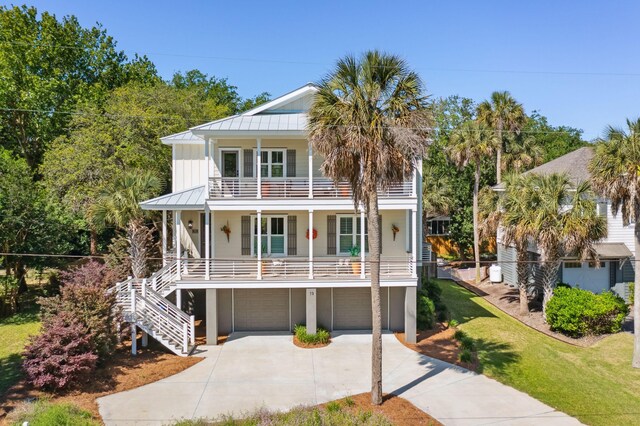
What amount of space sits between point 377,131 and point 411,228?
8.38m

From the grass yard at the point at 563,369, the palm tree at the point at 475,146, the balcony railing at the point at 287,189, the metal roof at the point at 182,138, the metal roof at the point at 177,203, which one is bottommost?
the grass yard at the point at 563,369

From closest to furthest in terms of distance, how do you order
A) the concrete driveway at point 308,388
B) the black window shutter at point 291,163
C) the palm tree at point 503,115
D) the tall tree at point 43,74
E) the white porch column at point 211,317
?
the concrete driveway at point 308,388 → the white porch column at point 211,317 → the black window shutter at point 291,163 → the tall tree at point 43,74 → the palm tree at point 503,115

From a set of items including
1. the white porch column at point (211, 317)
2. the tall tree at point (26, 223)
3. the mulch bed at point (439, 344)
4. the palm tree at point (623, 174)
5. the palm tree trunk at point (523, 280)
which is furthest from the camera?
the palm tree trunk at point (523, 280)

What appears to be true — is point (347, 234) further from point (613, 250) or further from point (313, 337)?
point (613, 250)

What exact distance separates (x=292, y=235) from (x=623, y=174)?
42.9ft

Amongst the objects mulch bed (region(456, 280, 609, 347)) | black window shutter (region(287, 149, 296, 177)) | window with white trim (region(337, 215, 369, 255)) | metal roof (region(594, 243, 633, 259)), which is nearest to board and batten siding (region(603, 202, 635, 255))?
metal roof (region(594, 243, 633, 259))

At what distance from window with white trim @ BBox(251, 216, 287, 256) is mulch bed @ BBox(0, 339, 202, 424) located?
5.63m

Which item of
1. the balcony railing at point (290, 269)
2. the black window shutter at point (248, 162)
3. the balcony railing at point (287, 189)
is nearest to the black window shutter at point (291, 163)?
the balcony railing at point (287, 189)

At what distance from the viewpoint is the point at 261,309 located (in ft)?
63.5

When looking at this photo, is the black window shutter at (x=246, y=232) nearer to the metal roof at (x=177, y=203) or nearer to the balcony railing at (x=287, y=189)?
the balcony railing at (x=287, y=189)

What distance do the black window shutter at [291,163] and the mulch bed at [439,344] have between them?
8579 mm

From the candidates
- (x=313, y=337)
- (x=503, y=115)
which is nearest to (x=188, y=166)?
(x=313, y=337)

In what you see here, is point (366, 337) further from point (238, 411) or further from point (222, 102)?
point (222, 102)

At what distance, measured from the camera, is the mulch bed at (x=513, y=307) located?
1850cm
